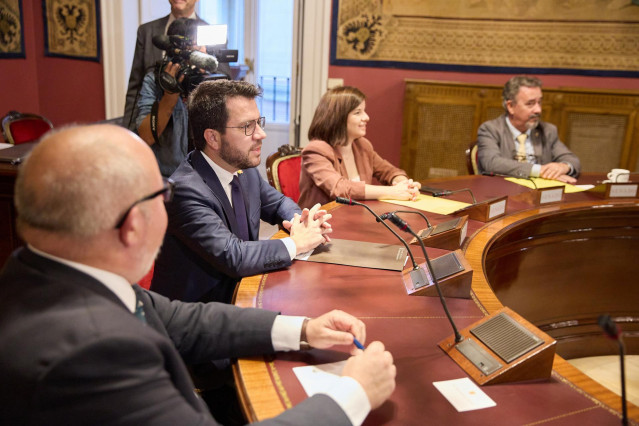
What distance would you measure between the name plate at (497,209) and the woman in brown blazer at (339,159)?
38cm

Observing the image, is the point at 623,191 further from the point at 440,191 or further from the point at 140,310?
the point at 140,310

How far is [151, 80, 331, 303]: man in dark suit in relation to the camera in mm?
1720

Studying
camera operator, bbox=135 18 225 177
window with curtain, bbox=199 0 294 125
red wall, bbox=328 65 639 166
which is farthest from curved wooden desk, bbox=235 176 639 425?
window with curtain, bbox=199 0 294 125

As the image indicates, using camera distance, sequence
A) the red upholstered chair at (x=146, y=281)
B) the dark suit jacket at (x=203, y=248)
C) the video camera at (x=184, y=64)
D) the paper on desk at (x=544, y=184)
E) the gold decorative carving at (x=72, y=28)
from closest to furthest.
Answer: the dark suit jacket at (x=203, y=248) → the red upholstered chair at (x=146, y=281) → the video camera at (x=184, y=64) → the paper on desk at (x=544, y=184) → the gold decorative carving at (x=72, y=28)

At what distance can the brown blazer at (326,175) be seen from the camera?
8.68ft

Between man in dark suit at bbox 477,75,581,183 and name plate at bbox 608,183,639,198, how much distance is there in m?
0.49

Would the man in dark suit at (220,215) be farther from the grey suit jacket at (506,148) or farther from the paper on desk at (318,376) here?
the grey suit jacket at (506,148)

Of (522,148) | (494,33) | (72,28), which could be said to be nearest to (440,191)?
(522,148)

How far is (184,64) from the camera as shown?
2646 mm

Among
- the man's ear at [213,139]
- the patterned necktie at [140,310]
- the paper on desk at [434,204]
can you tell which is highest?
the man's ear at [213,139]

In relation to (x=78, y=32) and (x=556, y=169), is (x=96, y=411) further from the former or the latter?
(x=78, y=32)

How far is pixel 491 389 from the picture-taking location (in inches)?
44.4

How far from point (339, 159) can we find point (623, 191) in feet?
4.71

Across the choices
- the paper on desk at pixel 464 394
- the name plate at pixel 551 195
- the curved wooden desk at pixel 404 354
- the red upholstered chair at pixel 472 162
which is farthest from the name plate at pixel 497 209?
the paper on desk at pixel 464 394
